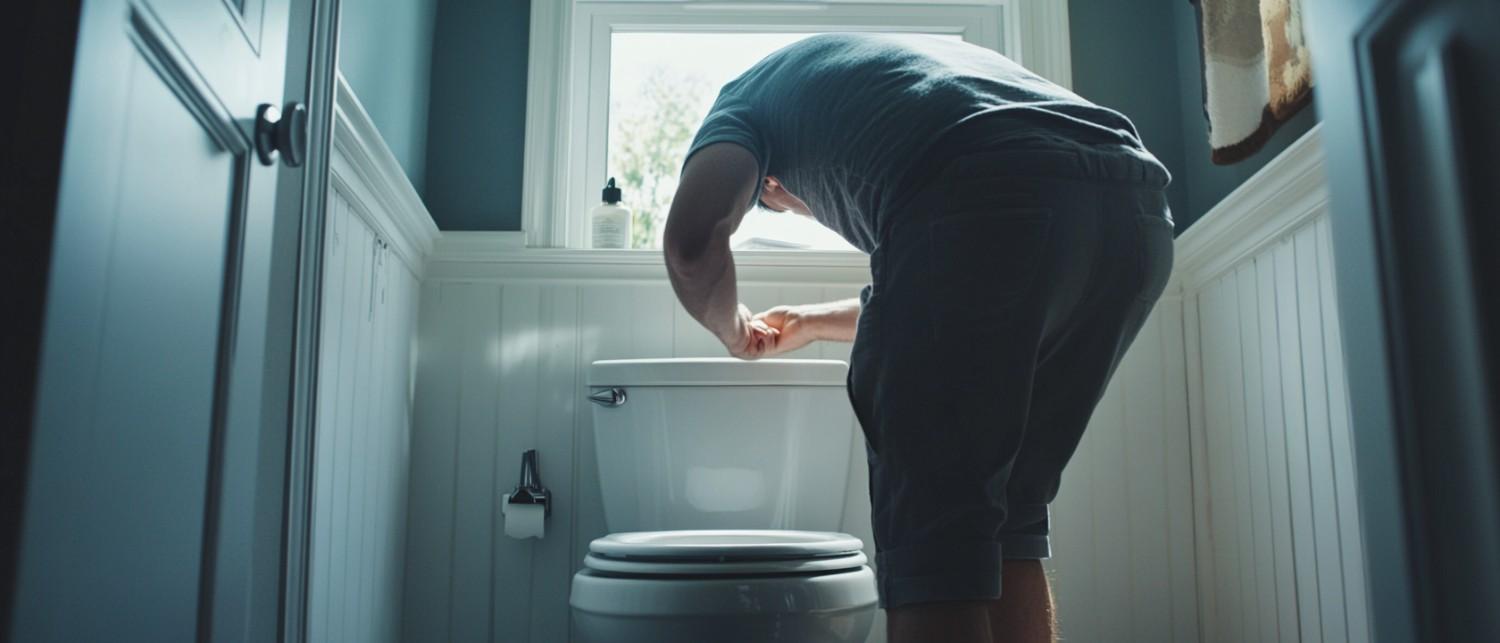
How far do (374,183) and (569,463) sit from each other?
0.69 m

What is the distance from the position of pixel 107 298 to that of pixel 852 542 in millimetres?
1119

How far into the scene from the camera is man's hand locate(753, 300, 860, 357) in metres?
1.80

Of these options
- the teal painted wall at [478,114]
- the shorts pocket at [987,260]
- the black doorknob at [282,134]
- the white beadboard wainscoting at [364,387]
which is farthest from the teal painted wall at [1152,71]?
the black doorknob at [282,134]

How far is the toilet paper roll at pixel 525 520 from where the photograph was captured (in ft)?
7.02

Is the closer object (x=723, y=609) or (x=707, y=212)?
(x=707, y=212)

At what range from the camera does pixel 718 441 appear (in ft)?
6.55

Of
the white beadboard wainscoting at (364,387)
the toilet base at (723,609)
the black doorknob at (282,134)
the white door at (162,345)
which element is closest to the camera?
the white door at (162,345)

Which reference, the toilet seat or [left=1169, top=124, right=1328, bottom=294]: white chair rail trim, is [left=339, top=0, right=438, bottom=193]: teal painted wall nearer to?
the toilet seat

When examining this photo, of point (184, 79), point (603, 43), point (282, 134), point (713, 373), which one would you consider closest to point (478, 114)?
point (603, 43)

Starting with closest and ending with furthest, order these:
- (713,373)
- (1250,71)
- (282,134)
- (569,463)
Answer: (282,134) < (1250,71) < (713,373) < (569,463)

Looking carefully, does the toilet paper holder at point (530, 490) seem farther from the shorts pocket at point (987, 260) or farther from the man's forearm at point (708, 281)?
the shorts pocket at point (987, 260)

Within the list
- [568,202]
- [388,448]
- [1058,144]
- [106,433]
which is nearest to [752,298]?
[568,202]

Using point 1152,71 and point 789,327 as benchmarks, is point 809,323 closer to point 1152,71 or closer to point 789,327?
point 789,327

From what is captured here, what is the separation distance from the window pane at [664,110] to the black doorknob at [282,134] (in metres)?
1.44
